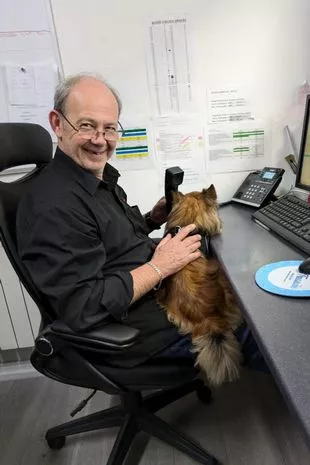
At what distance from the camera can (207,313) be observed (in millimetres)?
1133

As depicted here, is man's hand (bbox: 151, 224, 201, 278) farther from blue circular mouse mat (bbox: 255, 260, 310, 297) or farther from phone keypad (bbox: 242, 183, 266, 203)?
phone keypad (bbox: 242, 183, 266, 203)

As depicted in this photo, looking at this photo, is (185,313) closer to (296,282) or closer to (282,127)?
(296,282)

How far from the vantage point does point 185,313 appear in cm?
113

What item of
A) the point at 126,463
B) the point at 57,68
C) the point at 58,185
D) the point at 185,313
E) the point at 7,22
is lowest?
the point at 126,463

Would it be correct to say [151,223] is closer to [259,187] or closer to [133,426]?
[259,187]

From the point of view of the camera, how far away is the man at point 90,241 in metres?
0.98

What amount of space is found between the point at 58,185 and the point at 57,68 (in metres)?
0.82

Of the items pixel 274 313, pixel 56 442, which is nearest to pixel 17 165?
pixel 274 313

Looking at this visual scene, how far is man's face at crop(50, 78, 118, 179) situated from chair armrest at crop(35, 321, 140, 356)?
516 millimetres

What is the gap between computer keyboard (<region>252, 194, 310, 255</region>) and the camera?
106 cm

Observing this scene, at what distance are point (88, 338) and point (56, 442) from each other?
2.58 feet

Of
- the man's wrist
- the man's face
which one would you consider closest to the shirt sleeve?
the man's face

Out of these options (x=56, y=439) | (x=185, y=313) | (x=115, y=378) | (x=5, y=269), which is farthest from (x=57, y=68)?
(x=56, y=439)

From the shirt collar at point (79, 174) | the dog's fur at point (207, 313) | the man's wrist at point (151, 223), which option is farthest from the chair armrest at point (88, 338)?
the man's wrist at point (151, 223)
